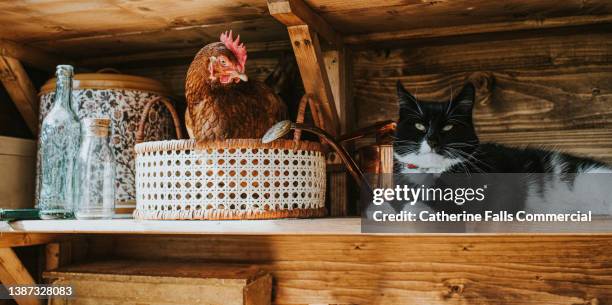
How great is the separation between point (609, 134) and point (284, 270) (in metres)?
0.81

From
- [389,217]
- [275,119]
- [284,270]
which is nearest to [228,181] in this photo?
[275,119]

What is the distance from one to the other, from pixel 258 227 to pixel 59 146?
578 millimetres

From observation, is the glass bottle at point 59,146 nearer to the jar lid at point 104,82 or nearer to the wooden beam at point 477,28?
the jar lid at point 104,82

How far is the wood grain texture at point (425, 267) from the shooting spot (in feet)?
3.89

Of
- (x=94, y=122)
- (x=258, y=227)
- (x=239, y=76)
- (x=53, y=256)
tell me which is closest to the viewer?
(x=258, y=227)

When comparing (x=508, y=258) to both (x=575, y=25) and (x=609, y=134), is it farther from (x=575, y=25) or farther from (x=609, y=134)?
(x=575, y=25)

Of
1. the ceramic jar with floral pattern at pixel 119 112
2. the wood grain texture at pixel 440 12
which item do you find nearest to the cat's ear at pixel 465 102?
the wood grain texture at pixel 440 12

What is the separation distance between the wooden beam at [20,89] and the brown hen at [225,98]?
21.7 inches

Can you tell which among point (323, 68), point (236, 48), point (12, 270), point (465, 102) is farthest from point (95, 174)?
point (465, 102)

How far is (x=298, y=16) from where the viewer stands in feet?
3.28

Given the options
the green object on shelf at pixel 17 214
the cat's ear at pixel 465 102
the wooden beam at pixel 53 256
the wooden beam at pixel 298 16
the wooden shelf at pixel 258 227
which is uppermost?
the wooden beam at pixel 298 16

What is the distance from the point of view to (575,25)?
45.5 inches

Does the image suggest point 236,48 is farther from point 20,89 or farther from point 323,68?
point 20,89

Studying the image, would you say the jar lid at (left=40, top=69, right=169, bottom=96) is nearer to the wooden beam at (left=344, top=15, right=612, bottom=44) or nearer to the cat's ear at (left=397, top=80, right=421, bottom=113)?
the wooden beam at (left=344, top=15, right=612, bottom=44)
